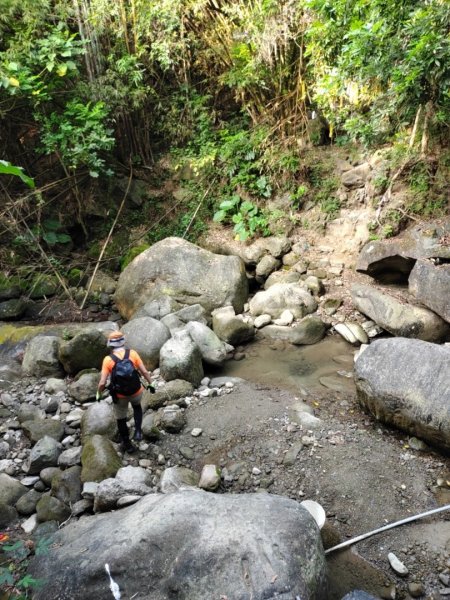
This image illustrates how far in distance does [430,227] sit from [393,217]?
1.03 m

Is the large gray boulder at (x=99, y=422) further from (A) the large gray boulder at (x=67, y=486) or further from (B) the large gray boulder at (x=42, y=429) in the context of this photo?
(A) the large gray boulder at (x=67, y=486)

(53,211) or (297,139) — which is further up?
(297,139)

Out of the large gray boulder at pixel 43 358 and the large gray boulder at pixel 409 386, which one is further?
the large gray boulder at pixel 43 358

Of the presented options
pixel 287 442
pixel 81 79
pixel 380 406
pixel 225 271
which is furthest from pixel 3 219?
pixel 380 406

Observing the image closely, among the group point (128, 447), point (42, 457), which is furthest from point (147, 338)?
point (42, 457)

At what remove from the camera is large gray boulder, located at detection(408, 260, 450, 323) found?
6.39m

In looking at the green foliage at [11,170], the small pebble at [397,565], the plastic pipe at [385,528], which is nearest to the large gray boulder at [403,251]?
the plastic pipe at [385,528]

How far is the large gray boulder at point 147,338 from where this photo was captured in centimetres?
696

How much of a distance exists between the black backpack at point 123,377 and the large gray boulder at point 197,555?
1.60m

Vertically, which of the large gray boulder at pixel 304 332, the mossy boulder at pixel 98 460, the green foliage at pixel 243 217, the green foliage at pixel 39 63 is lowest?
the large gray boulder at pixel 304 332

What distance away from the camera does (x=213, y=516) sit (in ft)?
9.93

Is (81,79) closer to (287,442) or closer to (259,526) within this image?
(287,442)

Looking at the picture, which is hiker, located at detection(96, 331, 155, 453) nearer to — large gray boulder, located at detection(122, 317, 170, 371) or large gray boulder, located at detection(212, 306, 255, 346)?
large gray boulder, located at detection(122, 317, 170, 371)

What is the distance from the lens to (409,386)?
476 centimetres
